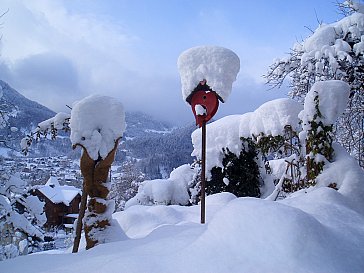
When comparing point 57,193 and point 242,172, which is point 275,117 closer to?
point 242,172

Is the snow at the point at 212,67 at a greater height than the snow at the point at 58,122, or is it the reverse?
the snow at the point at 212,67

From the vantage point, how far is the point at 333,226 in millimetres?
2648

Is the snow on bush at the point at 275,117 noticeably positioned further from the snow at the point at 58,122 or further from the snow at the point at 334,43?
the snow at the point at 58,122

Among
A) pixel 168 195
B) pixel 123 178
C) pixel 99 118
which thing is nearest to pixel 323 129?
pixel 99 118

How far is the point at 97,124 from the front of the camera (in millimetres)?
3955

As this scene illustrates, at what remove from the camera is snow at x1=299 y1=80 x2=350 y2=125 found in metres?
5.06

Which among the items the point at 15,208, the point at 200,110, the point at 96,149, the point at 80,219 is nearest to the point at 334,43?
the point at 200,110

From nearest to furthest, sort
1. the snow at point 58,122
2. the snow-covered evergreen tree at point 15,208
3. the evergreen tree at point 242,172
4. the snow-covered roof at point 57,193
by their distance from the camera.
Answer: the snow at point 58,122
the snow-covered evergreen tree at point 15,208
the evergreen tree at point 242,172
the snow-covered roof at point 57,193

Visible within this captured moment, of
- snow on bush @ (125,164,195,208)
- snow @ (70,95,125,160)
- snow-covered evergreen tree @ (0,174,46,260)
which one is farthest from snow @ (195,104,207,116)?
snow on bush @ (125,164,195,208)

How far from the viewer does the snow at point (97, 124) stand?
3.84 m

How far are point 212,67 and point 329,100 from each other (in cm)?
220

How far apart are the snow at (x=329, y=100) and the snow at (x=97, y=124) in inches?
127

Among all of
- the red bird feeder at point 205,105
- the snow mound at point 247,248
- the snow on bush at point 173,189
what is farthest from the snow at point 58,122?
the snow on bush at point 173,189

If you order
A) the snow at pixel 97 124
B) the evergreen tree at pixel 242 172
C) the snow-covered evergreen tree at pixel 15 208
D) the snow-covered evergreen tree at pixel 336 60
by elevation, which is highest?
the snow-covered evergreen tree at pixel 336 60
